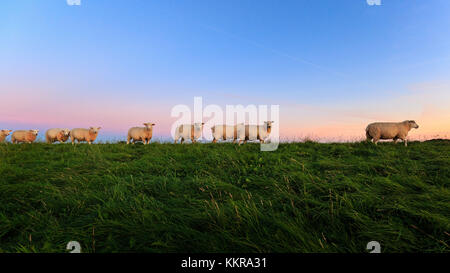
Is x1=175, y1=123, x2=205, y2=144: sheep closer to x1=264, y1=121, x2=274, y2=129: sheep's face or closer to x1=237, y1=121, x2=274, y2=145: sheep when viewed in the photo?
x1=237, y1=121, x2=274, y2=145: sheep

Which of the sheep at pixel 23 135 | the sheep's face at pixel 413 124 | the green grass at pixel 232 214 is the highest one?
the sheep's face at pixel 413 124

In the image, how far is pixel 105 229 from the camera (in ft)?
7.83

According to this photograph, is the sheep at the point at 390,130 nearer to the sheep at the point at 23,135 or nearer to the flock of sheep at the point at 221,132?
the flock of sheep at the point at 221,132

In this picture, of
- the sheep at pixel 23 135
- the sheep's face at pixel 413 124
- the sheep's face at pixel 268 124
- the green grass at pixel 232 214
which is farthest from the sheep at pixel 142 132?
the sheep's face at pixel 413 124

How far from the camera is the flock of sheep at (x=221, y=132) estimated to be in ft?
38.3

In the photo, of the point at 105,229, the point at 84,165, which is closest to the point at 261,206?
the point at 105,229

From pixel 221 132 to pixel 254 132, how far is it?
2.22 m

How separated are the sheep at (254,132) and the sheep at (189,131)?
9.53ft

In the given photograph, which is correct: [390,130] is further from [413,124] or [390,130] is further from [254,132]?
[254,132]

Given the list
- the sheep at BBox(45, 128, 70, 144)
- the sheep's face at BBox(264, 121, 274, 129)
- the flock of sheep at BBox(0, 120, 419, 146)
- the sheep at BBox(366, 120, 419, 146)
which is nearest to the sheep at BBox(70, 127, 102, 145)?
the flock of sheep at BBox(0, 120, 419, 146)

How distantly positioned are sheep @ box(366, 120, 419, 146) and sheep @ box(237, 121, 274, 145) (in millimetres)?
5837
